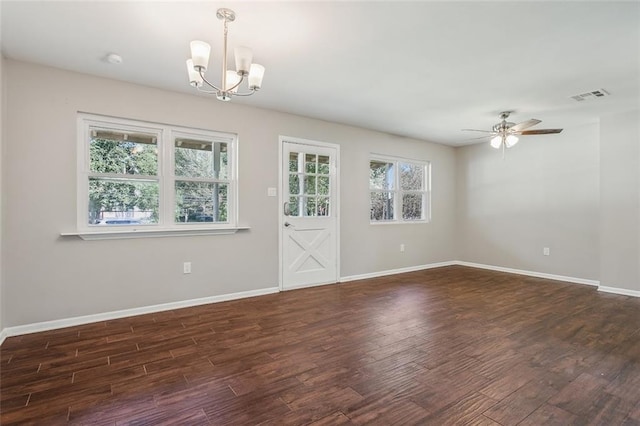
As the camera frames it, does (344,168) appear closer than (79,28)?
No

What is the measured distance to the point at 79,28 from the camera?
245 cm

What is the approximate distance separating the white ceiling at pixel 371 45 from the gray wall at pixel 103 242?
0.26m

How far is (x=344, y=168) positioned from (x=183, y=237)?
104 inches

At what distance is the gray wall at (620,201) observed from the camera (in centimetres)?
427

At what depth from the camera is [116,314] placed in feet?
11.0

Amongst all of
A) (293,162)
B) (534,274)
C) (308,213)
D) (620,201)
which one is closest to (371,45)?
(293,162)

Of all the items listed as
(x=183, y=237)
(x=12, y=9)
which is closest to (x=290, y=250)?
(x=183, y=237)

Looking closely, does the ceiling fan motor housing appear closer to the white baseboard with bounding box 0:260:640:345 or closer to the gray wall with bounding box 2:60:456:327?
the gray wall with bounding box 2:60:456:327

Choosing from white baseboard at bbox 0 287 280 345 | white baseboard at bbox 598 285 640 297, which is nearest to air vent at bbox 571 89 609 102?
white baseboard at bbox 598 285 640 297

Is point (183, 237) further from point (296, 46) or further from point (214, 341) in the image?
point (296, 46)

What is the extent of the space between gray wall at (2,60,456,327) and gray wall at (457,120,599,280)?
3.09m

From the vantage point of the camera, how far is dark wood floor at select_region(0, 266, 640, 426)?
5.89 feet

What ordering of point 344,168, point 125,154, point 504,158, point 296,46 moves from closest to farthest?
point 296,46 → point 125,154 → point 344,168 → point 504,158

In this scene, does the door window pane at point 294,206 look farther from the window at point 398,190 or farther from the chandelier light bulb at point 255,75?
the chandelier light bulb at point 255,75
